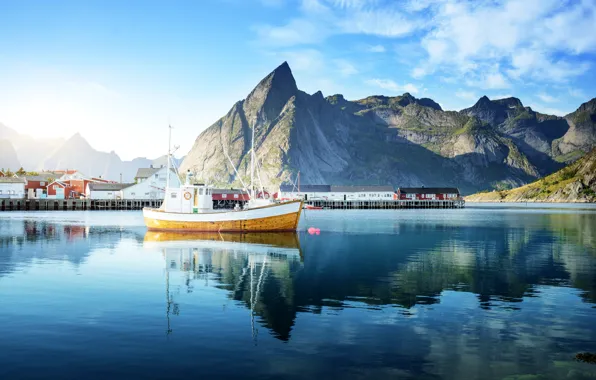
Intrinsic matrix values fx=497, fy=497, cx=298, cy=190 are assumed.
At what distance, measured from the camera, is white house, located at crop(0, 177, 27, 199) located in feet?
458

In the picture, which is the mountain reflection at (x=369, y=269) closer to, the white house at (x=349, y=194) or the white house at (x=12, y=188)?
the white house at (x=12, y=188)

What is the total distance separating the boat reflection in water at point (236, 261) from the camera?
2217 centimetres

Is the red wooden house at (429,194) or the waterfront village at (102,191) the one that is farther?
the red wooden house at (429,194)

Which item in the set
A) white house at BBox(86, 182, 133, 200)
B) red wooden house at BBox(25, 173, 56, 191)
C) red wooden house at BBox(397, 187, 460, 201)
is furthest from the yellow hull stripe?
red wooden house at BBox(397, 187, 460, 201)

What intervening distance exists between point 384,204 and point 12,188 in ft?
386

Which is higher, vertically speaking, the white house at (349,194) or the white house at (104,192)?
the white house at (349,194)

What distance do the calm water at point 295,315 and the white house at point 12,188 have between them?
384 ft

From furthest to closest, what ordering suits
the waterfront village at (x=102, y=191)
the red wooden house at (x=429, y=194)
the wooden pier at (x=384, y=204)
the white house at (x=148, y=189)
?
the red wooden house at (x=429, y=194) → the wooden pier at (x=384, y=204) → the white house at (x=148, y=189) → the waterfront village at (x=102, y=191)

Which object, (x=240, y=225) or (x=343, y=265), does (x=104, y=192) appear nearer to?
(x=240, y=225)

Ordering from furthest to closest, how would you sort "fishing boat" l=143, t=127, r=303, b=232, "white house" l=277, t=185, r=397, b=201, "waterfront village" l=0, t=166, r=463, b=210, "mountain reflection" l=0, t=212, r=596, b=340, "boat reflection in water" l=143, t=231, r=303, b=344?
"white house" l=277, t=185, r=397, b=201 → "waterfront village" l=0, t=166, r=463, b=210 → "fishing boat" l=143, t=127, r=303, b=232 → "boat reflection in water" l=143, t=231, r=303, b=344 → "mountain reflection" l=0, t=212, r=596, b=340

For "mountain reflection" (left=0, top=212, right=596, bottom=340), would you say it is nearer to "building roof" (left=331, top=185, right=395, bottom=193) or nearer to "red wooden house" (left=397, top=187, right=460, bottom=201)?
"building roof" (left=331, top=185, right=395, bottom=193)

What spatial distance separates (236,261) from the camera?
34.3 meters

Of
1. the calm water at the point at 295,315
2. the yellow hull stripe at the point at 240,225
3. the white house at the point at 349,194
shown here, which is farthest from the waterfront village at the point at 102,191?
the calm water at the point at 295,315

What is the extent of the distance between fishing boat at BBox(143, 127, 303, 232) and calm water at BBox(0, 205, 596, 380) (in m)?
15.8
